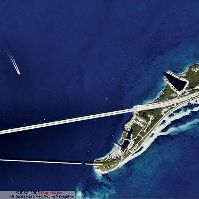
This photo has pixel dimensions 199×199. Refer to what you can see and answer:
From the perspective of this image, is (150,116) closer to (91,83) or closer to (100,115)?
(100,115)

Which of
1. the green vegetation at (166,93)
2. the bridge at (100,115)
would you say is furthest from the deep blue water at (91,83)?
the green vegetation at (166,93)

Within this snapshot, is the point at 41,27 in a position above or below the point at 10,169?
above

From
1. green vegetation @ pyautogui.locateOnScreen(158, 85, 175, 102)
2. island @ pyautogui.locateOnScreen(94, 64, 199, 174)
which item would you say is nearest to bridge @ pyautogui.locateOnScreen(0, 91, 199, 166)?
island @ pyautogui.locateOnScreen(94, 64, 199, 174)

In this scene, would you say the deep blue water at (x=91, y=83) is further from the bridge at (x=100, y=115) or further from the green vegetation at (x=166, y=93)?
the green vegetation at (x=166, y=93)

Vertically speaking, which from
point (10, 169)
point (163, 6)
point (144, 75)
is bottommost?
point (10, 169)

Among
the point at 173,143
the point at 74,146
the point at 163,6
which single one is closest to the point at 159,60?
the point at 163,6

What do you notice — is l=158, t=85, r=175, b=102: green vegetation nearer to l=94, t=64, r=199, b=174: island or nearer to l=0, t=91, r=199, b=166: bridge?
l=94, t=64, r=199, b=174: island

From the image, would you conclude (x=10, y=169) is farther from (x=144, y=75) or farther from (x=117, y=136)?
(x=144, y=75)

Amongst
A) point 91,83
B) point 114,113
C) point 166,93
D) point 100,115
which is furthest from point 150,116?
point 91,83
